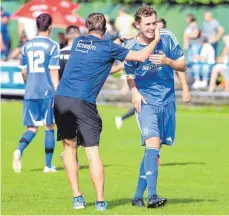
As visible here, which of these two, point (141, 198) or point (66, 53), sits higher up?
point (66, 53)

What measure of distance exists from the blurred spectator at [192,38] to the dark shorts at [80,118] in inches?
750

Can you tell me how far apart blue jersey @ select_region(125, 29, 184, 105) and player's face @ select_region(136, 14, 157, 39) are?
17cm

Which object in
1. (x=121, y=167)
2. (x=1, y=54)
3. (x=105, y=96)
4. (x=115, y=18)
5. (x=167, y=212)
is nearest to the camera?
(x=167, y=212)

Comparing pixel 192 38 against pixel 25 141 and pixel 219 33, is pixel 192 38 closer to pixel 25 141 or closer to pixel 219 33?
pixel 219 33

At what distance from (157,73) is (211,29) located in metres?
19.9

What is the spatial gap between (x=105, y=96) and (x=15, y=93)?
247cm

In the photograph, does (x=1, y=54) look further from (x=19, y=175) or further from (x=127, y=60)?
(x=127, y=60)

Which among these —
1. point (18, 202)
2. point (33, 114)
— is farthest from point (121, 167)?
point (18, 202)

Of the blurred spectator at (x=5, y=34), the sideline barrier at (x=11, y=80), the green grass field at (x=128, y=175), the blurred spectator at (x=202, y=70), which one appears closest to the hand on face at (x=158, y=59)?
the green grass field at (x=128, y=175)

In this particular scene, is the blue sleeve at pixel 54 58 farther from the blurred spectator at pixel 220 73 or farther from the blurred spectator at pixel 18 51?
the blurred spectator at pixel 18 51

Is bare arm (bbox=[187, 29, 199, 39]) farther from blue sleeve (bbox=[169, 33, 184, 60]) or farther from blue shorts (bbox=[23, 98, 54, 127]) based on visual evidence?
blue sleeve (bbox=[169, 33, 184, 60])

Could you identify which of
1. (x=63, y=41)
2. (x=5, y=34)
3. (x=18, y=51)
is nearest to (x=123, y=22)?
(x=18, y=51)

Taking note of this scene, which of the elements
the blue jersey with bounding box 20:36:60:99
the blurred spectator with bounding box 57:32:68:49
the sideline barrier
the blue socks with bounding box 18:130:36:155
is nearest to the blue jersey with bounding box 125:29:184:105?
the blue jersey with bounding box 20:36:60:99

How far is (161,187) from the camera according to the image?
14.7 metres
